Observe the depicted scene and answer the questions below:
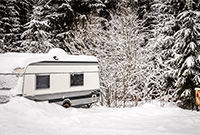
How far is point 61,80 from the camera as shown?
8.39 m

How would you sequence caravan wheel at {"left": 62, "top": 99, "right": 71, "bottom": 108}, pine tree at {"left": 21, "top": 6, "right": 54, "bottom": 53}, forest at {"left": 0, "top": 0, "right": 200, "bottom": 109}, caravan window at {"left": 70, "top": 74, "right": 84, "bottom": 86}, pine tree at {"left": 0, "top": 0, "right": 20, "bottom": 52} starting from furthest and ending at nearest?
pine tree at {"left": 0, "top": 0, "right": 20, "bottom": 52}
pine tree at {"left": 21, "top": 6, "right": 54, "bottom": 53}
forest at {"left": 0, "top": 0, "right": 200, "bottom": 109}
caravan window at {"left": 70, "top": 74, "right": 84, "bottom": 86}
caravan wheel at {"left": 62, "top": 99, "right": 71, "bottom": 108}

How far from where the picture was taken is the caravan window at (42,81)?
25.1ft

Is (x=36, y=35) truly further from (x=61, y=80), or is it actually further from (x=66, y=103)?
(x=66, y=103)

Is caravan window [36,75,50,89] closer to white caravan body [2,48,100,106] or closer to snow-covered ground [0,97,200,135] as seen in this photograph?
white caravan body [2,48,100,106]

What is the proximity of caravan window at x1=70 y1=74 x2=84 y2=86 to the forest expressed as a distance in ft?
9.45

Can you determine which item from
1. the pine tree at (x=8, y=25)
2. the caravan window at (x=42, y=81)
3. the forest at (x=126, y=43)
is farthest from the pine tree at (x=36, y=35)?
the caravan window at (x=42, y=81)

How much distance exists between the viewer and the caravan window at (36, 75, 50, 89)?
301 inches

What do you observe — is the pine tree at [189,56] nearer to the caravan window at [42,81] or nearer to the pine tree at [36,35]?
the caravan window at [42,81]

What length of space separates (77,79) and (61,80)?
3.02 feet

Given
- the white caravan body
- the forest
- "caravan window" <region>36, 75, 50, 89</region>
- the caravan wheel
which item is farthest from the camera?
the forest

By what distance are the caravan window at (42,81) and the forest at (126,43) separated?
4.70m

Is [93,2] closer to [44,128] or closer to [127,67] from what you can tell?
[127,67]

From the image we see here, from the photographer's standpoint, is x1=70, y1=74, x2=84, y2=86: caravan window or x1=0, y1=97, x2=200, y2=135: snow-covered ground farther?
x1=70, y1=74, x2=84, y2=86: caravan window

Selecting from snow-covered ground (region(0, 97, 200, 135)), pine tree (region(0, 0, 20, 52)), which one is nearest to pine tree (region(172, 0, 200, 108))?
snow-covered ground (region(0, 97, 200, 135))
